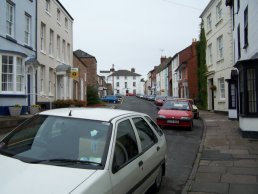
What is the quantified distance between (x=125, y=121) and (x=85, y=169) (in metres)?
1.50

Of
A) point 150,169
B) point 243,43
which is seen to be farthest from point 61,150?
point 243,43

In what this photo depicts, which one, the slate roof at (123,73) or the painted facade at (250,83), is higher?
the slate roof at (123,73)

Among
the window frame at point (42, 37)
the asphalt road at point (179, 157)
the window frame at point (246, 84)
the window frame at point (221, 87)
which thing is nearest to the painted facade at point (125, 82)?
the window frame at point (221, 87)

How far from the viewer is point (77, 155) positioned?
4316 mm

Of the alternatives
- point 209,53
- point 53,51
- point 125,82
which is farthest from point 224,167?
point 125,82

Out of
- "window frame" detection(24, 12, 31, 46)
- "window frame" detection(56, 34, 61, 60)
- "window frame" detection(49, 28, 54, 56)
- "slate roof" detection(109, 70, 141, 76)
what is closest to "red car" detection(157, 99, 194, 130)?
"window frame" detection(24, 12, 31, 46)

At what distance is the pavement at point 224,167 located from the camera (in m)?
6.99

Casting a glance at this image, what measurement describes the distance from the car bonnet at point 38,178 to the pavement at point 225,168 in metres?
3.47

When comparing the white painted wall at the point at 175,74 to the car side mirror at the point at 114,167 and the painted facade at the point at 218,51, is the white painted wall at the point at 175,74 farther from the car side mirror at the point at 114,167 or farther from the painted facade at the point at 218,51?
the car side mirror at the point at 114,167

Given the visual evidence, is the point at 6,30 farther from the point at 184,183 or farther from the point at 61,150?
the point at 61,150

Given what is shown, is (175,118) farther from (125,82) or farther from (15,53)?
(125,82)

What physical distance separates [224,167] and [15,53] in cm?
1310

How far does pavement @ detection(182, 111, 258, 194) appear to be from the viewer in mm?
6979

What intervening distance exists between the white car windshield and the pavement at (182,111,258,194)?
9.44 ft
